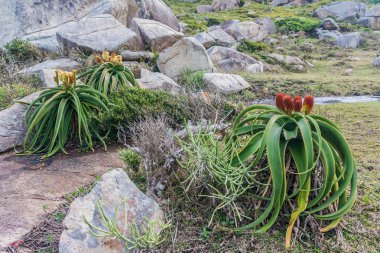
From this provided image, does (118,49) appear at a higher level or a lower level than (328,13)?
higher

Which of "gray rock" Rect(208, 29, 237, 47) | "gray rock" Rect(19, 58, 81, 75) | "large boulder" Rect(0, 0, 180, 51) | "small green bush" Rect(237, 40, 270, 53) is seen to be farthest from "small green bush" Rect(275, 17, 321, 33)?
"gray rock" Rect(19, 58, 81, 75)

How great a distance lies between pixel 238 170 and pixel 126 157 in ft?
3.67

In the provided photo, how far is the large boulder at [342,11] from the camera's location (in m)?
29.4

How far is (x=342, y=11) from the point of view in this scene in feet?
99.7

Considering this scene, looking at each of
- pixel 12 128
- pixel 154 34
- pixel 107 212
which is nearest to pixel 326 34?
pixel 154 34

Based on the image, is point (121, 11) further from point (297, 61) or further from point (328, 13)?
point (328, 13)

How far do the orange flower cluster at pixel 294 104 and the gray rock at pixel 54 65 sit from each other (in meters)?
6.29

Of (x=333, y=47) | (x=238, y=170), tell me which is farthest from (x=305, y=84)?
(x=333, y=47)

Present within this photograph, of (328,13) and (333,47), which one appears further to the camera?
(328,13)

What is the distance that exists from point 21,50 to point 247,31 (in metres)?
12.6

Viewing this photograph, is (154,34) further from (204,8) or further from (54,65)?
(204,8)

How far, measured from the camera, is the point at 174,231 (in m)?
2.62

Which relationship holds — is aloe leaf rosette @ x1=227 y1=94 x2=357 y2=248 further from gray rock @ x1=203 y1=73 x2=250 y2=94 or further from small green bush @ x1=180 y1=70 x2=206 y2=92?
small green bush @ x1=180 y1=70 x2=206 y2=92

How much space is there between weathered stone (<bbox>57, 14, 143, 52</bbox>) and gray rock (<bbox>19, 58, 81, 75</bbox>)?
0.48m
